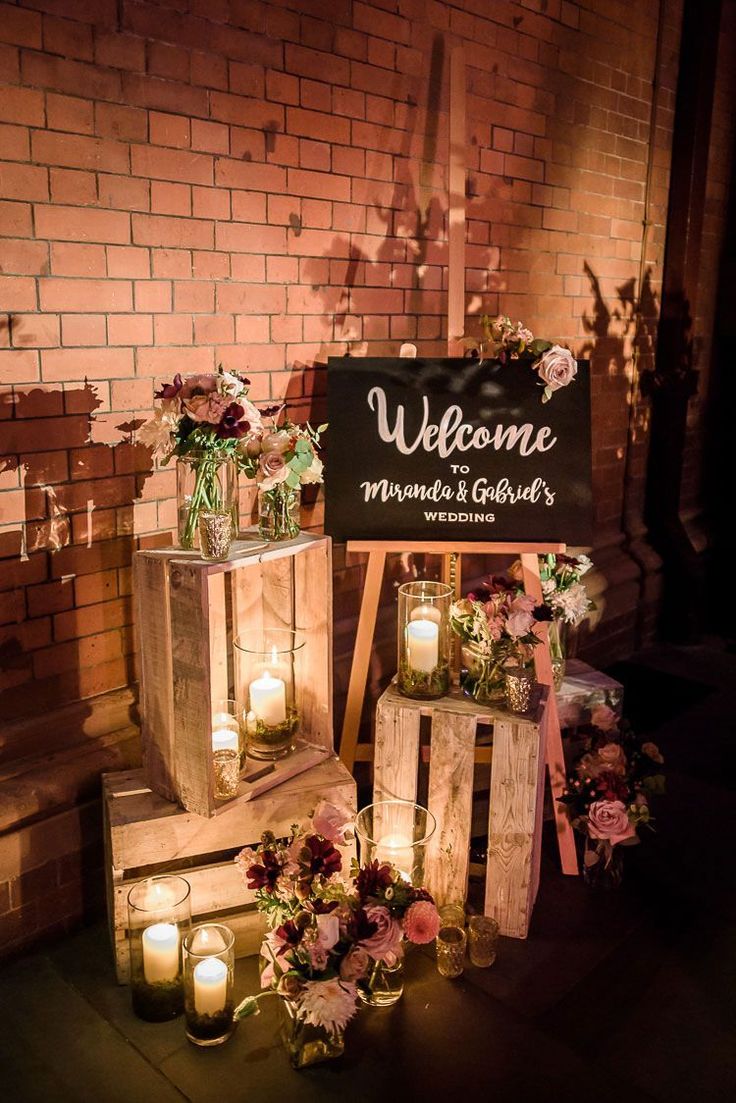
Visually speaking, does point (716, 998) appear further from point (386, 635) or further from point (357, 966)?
point (386, 635)

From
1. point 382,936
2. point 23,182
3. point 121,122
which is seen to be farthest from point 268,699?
point 121,122

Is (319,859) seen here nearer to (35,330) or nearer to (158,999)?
(158,999)

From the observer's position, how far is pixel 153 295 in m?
2.70

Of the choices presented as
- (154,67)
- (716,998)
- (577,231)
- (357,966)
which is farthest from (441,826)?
(577,231)

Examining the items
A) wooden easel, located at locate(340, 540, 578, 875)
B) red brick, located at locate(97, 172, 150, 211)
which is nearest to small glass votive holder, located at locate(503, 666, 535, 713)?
wooden easel, located at locate(340, 540, 578, 875)

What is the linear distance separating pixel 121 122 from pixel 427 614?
5.32ft

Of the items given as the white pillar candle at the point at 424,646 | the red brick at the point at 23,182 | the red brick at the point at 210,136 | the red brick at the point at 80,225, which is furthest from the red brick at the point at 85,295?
the white pillar candle at the point at 424,646

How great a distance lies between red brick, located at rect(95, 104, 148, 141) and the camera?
250 cm

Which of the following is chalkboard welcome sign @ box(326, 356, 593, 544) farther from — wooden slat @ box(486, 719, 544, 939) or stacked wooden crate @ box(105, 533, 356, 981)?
wooden slat @ box(486, 719, 544, 939)

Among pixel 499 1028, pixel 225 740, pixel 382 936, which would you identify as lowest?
pixel 499 1028

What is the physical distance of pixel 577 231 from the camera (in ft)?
14.1

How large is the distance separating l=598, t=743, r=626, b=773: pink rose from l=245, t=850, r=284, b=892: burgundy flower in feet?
3.82

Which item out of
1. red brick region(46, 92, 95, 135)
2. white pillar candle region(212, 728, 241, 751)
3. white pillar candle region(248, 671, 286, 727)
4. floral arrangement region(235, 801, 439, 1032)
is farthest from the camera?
white pillar candle region(248, 671, 286, 727)

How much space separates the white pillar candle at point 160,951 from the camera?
90.1 inches
